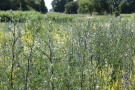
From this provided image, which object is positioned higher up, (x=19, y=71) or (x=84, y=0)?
(x=84, y=0)

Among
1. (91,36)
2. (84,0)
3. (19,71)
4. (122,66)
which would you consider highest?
(84,0)

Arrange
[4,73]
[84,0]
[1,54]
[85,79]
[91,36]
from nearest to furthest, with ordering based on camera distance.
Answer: [4,73], [85,79], [1,54], [91,36], [84,0]

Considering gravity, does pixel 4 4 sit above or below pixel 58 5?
below

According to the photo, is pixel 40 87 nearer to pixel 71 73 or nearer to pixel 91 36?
pixel 71 73

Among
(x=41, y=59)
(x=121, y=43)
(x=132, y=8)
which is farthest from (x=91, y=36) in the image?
(x=132, y=8)

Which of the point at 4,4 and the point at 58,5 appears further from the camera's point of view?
the point at 58,5

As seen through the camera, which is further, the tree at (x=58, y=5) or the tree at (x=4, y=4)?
the tree at (x=58, y=5)

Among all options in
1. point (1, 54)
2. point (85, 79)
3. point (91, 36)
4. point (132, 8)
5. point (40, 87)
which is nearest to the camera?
point (40, 87)

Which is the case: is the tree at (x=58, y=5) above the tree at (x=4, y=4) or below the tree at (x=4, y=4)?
above

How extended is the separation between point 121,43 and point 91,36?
0.79 m

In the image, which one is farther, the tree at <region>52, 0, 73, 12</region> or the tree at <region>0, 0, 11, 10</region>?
the tree at <region>52, 0, 73, 12</region>

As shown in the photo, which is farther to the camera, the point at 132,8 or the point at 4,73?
the point at 132,8

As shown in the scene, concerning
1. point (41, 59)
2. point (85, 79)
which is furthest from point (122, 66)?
point (41, 59)

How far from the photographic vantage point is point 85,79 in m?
3.42
